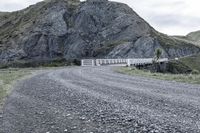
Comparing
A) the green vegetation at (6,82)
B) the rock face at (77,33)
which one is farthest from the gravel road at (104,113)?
the rock face at (77,33)

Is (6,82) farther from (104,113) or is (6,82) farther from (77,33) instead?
(77,33)

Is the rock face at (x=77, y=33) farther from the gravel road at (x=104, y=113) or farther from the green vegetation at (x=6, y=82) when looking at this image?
the gravel road at (x=104, y=113)

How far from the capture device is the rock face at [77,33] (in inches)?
6905

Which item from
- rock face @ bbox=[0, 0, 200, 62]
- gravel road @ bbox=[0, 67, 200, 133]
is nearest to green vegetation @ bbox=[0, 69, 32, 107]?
gravel road @ bbox=[0, 67, 200, 133]

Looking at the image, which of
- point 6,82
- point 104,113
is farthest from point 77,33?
point 104,113

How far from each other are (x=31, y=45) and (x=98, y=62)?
77.7m

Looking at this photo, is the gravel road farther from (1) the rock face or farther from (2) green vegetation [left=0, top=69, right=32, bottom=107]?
(1) the rock face

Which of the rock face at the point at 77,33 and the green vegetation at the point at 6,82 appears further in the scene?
the rock face at the point at 77,33

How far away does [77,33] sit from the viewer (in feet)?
592

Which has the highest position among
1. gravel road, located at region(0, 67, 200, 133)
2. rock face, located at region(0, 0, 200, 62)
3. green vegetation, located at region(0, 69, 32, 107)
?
rock face, located at region(0, 0, 200, 62)

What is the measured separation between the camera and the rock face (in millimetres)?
175375

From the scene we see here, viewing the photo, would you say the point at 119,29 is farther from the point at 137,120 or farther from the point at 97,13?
the point at 137,120

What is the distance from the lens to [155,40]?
19075 cm

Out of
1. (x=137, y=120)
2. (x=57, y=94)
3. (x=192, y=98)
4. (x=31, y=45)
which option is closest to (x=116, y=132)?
(x=137, y=120)
